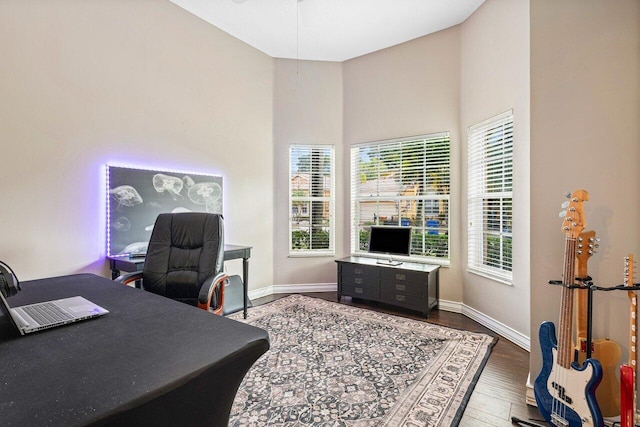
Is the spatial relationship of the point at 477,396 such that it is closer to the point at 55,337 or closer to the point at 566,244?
the point at 566,244

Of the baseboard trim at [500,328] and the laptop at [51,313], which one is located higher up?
the laptop at [51,313]

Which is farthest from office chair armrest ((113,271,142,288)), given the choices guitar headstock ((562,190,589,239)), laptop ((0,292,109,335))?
guitar headstock ((562,190,589,239))

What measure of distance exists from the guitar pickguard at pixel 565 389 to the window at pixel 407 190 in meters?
2.15

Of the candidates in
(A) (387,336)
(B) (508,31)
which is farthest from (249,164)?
(B) (508,31)

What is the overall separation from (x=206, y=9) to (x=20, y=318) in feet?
11.8

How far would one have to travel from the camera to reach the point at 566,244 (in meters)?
1.65

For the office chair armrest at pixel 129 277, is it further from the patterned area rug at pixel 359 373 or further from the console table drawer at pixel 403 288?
the console table drawer at pixel 403 288

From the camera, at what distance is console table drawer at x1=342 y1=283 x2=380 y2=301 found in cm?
380

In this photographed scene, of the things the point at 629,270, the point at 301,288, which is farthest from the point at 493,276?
the point at 301,288

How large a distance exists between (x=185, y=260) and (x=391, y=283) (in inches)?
93.7

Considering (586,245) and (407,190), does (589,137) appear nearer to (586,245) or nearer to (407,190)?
(586,245)

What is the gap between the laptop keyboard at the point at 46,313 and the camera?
1020 mm

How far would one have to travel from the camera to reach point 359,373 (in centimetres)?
223

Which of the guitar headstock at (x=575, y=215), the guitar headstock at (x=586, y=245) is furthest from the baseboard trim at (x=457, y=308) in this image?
the guitar headstock at (x=575, y=215)
